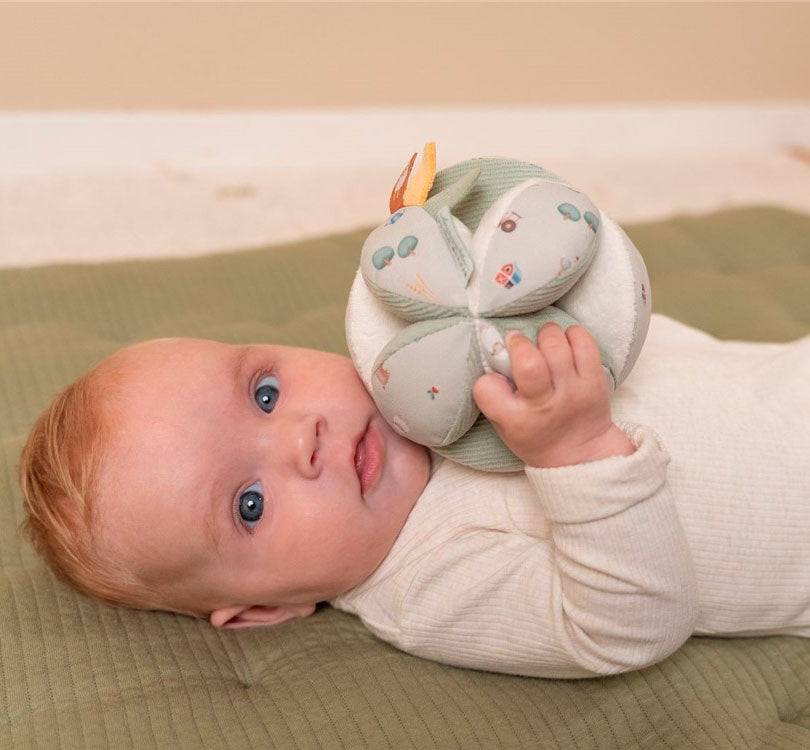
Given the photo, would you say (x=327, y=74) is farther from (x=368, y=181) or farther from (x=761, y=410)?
(x=761, y=410)

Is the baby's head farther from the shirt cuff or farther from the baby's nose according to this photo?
the shirt cuff

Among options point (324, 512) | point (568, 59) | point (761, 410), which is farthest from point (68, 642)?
point (568, 59)

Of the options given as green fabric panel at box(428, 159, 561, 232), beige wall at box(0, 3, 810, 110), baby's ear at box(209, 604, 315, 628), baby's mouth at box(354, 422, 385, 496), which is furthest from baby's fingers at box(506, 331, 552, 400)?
beige wall at box(0, 3, 810, 110)

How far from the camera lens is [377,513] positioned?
0.94 m

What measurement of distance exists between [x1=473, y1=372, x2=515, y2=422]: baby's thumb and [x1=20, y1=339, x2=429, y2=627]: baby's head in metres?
0.20

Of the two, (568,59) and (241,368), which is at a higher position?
(568,59)

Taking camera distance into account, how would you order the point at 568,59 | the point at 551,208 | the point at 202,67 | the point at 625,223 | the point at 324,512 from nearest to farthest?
the point at 551,208
the point at 324,512
the point at 625,223
the point at 202,67
the point at 568,59

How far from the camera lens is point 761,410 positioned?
95 centimetres

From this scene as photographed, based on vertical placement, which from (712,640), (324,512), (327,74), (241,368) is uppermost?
(327,74)

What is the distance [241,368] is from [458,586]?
1.03 ft

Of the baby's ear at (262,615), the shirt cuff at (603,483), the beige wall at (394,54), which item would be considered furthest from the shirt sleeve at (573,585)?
the beige wall at (394,54)

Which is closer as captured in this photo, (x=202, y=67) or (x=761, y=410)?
(x=761, y=410)

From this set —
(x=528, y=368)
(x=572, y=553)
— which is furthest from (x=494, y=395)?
(x=572, y=553)

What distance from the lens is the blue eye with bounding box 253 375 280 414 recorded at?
3.14 feet
